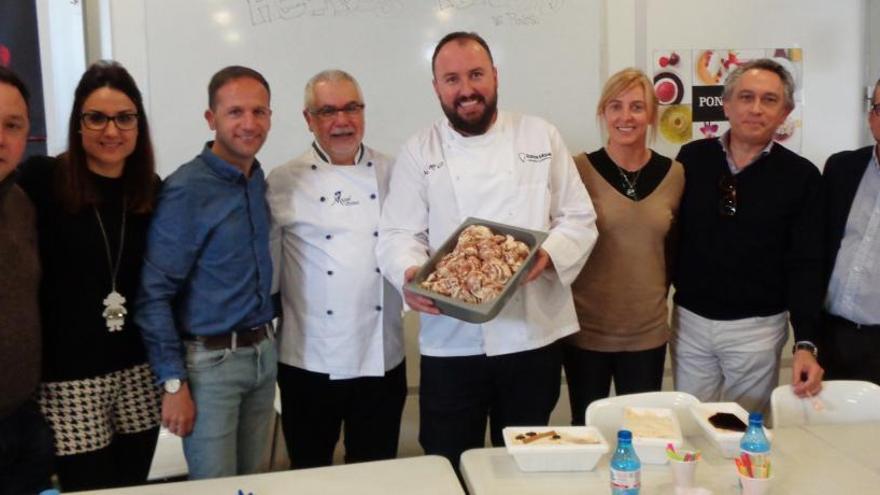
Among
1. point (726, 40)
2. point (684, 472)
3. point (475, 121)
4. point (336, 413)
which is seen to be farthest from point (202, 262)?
point (726, 40)

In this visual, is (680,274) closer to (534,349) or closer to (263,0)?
(534,349)

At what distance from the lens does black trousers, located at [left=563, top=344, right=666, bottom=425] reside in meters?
2.33

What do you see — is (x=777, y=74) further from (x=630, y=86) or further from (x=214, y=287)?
(x=214, y=287)

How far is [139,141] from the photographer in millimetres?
1912

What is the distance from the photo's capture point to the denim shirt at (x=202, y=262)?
1855 mm

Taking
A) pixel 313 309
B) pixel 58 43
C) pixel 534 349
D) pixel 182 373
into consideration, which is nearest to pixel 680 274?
pixel 534 349

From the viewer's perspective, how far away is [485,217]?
2121mm

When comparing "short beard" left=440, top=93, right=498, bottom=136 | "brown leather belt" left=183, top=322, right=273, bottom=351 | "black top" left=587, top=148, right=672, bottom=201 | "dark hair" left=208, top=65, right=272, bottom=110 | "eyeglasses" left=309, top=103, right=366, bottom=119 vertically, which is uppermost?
"dark hair" left=208, top=65, right=272, bottom=110

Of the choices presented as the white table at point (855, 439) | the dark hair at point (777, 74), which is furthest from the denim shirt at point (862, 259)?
the white table at point (855, 439)

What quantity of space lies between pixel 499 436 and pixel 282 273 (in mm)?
883

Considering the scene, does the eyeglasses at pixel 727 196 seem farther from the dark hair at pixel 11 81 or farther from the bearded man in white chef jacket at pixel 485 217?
the dark hair at pixel 11 81

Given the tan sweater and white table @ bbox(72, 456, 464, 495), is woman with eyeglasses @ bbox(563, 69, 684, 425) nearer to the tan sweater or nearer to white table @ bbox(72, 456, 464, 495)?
the tan sweater

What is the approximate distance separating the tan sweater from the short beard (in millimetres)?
414

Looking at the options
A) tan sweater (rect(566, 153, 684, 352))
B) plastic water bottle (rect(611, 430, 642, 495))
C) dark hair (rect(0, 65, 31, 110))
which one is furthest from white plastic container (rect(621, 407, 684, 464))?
dark hair (rect(0, 65, 31, 110))
